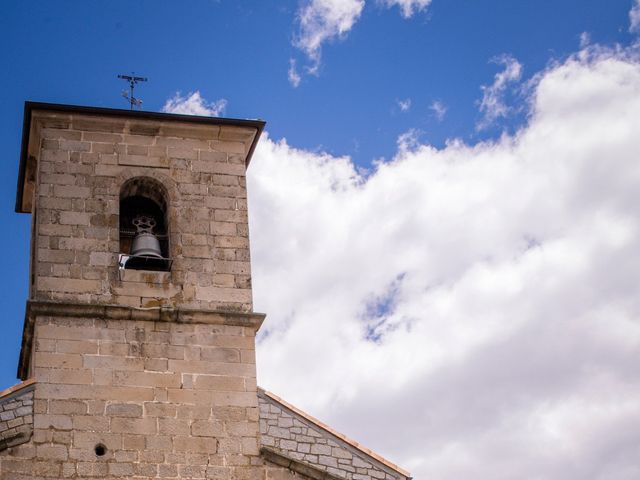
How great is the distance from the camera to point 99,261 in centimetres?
1434

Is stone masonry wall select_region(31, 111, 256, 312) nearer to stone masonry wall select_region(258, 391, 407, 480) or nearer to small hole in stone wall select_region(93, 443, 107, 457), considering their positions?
stone masonry wall select_region(258, 391, 407, 480)

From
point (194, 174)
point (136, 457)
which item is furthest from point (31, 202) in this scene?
point (136, 457)

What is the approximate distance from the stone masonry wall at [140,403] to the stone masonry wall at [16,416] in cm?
7

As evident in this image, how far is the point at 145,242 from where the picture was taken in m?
14.8

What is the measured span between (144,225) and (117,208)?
0.56 meters

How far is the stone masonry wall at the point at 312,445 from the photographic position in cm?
1382

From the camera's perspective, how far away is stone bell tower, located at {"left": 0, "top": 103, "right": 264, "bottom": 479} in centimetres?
1324

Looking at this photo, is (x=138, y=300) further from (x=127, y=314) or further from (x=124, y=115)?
(x=124, y=115)

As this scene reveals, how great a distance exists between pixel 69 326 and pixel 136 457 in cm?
170

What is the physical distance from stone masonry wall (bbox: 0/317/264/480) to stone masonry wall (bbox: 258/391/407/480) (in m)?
0.21

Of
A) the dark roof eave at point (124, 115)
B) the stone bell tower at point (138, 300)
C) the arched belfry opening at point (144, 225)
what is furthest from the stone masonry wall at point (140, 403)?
the dark roof eave at point (124, 115)

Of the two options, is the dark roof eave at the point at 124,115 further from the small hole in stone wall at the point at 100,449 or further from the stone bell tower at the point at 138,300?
the small hole in stone wall at the point at 100,449

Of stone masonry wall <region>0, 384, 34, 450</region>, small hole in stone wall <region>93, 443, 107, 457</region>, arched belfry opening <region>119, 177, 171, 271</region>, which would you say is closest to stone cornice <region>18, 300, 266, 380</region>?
arched belfry opening <region>119, 177, 171, 271</region>

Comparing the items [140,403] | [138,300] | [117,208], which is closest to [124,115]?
[117,208]
